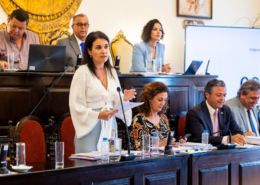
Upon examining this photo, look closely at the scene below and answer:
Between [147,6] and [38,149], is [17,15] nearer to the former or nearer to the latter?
[38,149]

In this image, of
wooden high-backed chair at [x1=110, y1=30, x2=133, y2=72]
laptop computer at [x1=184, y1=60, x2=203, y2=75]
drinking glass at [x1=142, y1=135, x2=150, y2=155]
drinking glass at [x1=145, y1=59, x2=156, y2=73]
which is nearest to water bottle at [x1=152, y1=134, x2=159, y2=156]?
drinking glass at [x1=142, y1=135, x2=150, y2=155]

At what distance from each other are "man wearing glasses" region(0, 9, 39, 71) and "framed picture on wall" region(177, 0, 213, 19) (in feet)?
9.28

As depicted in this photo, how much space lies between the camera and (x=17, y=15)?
4262mm

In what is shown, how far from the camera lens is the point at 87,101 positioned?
8.87 ft

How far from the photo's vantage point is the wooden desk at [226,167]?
8.50ft

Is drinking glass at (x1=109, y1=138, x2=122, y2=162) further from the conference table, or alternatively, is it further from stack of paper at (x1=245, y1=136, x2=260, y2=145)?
stack of paper at (x1=245, y1=136, x2=260, y2=145)

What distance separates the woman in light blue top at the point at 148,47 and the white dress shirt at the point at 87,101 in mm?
2150

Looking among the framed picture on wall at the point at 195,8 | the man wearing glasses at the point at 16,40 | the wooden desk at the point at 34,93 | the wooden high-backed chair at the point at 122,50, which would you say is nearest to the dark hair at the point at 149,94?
the wooden desk at the point at 34,93

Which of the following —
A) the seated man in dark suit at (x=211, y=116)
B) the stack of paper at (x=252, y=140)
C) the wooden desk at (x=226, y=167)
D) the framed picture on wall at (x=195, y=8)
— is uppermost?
the framed picture on wall at (x=195, y=8)

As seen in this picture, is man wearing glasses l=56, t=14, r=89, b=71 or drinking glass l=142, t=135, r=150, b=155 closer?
drinking glass l=142, t=135, r=150, b=155

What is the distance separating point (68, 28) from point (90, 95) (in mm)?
3178

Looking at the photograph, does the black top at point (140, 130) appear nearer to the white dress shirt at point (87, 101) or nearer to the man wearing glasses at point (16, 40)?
the white dress shirt at point (87, 101)

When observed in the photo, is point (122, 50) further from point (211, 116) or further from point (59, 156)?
point (59, 156)

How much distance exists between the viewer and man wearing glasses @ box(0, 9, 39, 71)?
434 centimetres
